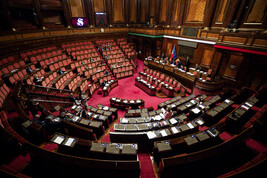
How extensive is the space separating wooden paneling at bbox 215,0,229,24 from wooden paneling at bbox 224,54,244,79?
2374 millimetres

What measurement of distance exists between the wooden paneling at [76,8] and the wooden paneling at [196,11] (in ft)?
31.4

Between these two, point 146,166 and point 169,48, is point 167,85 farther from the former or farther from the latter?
point 146,166

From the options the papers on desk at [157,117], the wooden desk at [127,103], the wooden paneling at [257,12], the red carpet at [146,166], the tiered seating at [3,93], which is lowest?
the wooden desk at [127,103]

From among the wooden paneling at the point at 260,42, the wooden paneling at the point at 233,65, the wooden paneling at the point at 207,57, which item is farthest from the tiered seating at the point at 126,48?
the wooden paneling at the point at 260,42

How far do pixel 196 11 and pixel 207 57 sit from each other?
342 cm

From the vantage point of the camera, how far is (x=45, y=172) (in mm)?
2598

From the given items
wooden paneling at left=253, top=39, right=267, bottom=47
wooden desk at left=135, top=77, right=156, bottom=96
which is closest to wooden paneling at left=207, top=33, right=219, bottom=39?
wooden paneling at left=253, top=39, right=267, bottom=47

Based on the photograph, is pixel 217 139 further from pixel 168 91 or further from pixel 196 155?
pixel 168 91

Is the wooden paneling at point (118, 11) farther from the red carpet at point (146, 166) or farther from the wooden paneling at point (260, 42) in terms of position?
the red carpet at point (146, 166)

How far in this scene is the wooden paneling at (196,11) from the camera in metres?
8.45

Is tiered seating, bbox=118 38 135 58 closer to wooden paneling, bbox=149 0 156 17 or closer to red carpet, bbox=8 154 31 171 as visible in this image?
wooden paneling, bbox=149 0 156 17

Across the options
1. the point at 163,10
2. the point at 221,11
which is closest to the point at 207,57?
the point at 221,11

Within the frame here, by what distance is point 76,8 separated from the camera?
1143 centimetres

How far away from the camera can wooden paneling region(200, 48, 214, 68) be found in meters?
8.52
